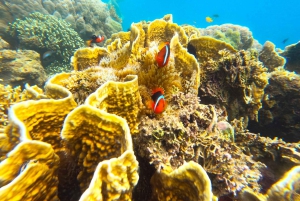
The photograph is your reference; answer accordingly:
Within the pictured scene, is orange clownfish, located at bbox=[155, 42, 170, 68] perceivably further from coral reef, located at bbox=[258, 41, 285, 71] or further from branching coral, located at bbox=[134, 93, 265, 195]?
coral reef, located at bbox=[258, 41, 285, 71]

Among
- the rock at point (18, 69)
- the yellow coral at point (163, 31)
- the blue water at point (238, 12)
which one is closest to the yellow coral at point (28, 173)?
the yellow coral at point (163, 31)

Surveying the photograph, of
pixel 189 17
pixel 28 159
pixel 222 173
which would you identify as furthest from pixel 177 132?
pixel 189 17

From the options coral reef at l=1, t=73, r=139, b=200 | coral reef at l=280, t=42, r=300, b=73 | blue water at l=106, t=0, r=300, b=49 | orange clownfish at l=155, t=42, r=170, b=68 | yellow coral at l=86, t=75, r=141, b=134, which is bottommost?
coral reef at l=1, t=73, r=139, b=200

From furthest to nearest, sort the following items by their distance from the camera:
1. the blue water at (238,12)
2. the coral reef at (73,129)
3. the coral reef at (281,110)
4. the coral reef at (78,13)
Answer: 1. the blue water at (238,12)
2. the coral reef at (78,13)
3. the coral reef at (281,110)
4. the coral reef at (73,129)

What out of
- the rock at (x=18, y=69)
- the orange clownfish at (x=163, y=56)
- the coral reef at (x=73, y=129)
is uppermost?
the rock at (x=18, y=69)

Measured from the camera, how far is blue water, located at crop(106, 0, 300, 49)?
101 meters

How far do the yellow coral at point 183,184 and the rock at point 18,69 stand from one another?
6.80 metres

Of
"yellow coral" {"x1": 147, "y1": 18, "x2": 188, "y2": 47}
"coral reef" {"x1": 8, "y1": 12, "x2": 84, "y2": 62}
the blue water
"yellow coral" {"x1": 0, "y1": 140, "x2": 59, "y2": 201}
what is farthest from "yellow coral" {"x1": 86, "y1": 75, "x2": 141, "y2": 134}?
the blue water

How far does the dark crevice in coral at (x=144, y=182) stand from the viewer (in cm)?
191

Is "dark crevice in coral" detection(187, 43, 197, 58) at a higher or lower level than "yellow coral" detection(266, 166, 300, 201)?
higher

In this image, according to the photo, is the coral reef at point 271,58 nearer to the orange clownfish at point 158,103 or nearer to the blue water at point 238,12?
the orange clownfish at point 158,103

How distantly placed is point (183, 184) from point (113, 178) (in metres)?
0.58

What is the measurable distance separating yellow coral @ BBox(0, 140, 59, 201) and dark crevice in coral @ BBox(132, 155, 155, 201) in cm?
81

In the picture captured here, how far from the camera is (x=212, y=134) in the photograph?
2.11 m
